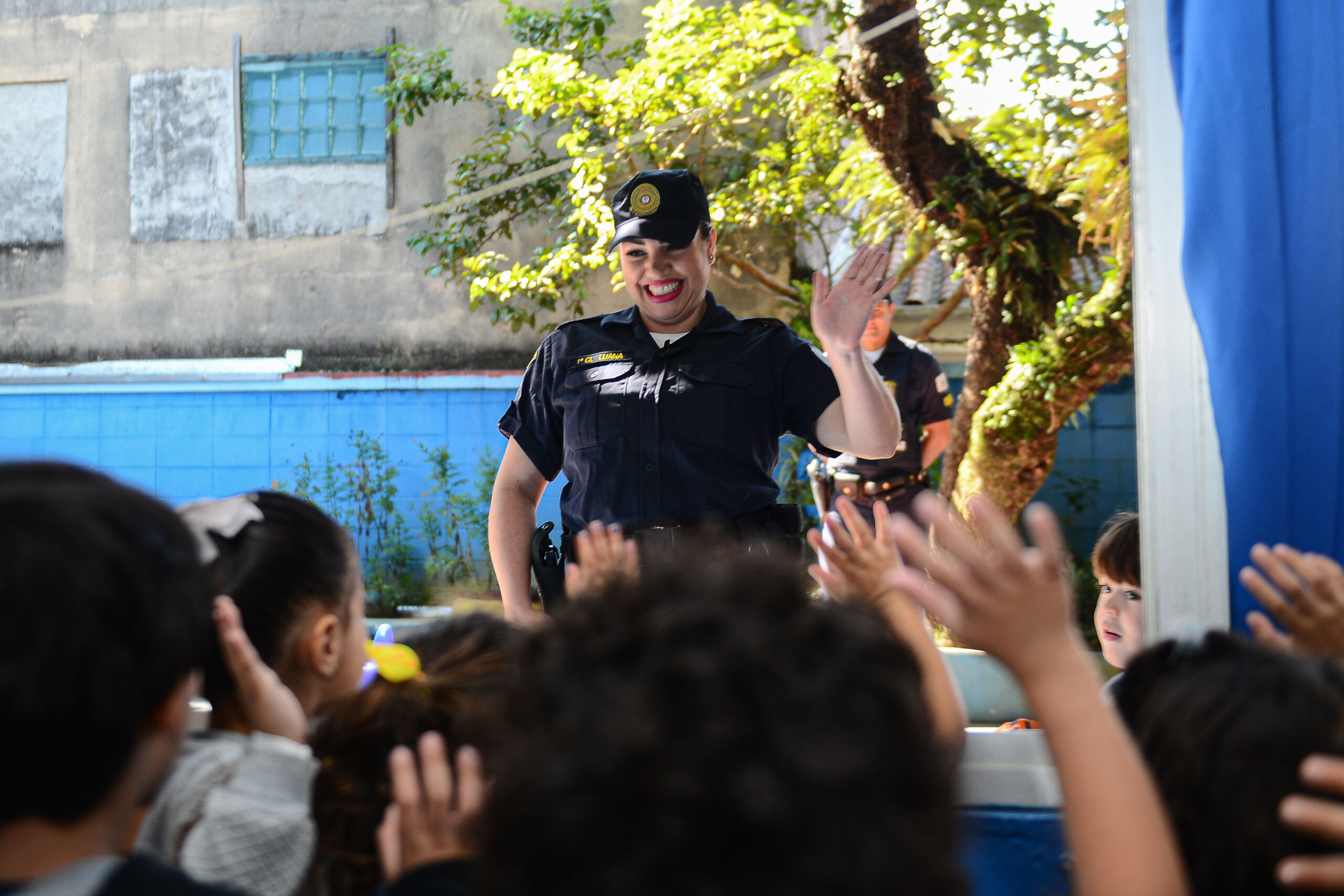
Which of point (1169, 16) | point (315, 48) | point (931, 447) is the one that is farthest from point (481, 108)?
point (1169, 16)

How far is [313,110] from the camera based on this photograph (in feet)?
23.6

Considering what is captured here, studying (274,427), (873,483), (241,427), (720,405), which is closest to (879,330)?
(873,483)

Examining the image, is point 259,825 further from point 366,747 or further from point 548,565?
point 548,565

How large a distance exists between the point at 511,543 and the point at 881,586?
1.21 meters

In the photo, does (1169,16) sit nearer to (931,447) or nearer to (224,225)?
(931,447)

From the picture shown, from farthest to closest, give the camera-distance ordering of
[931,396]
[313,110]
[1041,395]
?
1. [313,110]
2. [1041,395]
3. [931,396]

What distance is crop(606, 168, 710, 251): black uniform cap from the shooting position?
2008 millimetres

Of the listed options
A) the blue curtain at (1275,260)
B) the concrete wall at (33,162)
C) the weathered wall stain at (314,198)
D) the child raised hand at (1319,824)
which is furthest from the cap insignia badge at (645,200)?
the concrete wall at (33,162)

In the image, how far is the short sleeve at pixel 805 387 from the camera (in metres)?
1.98

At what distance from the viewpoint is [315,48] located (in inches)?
284

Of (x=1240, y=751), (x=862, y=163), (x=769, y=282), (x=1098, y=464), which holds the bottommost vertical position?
(x=1240, y=751)

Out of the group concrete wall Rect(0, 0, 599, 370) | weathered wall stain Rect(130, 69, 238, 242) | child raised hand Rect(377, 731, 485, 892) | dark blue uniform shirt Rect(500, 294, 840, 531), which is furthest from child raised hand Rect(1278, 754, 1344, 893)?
weathered wall stain Rect(130, 69, 238, 242)

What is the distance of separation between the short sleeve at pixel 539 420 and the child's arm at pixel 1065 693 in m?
1.46

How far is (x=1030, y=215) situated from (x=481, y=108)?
12.7 ft
